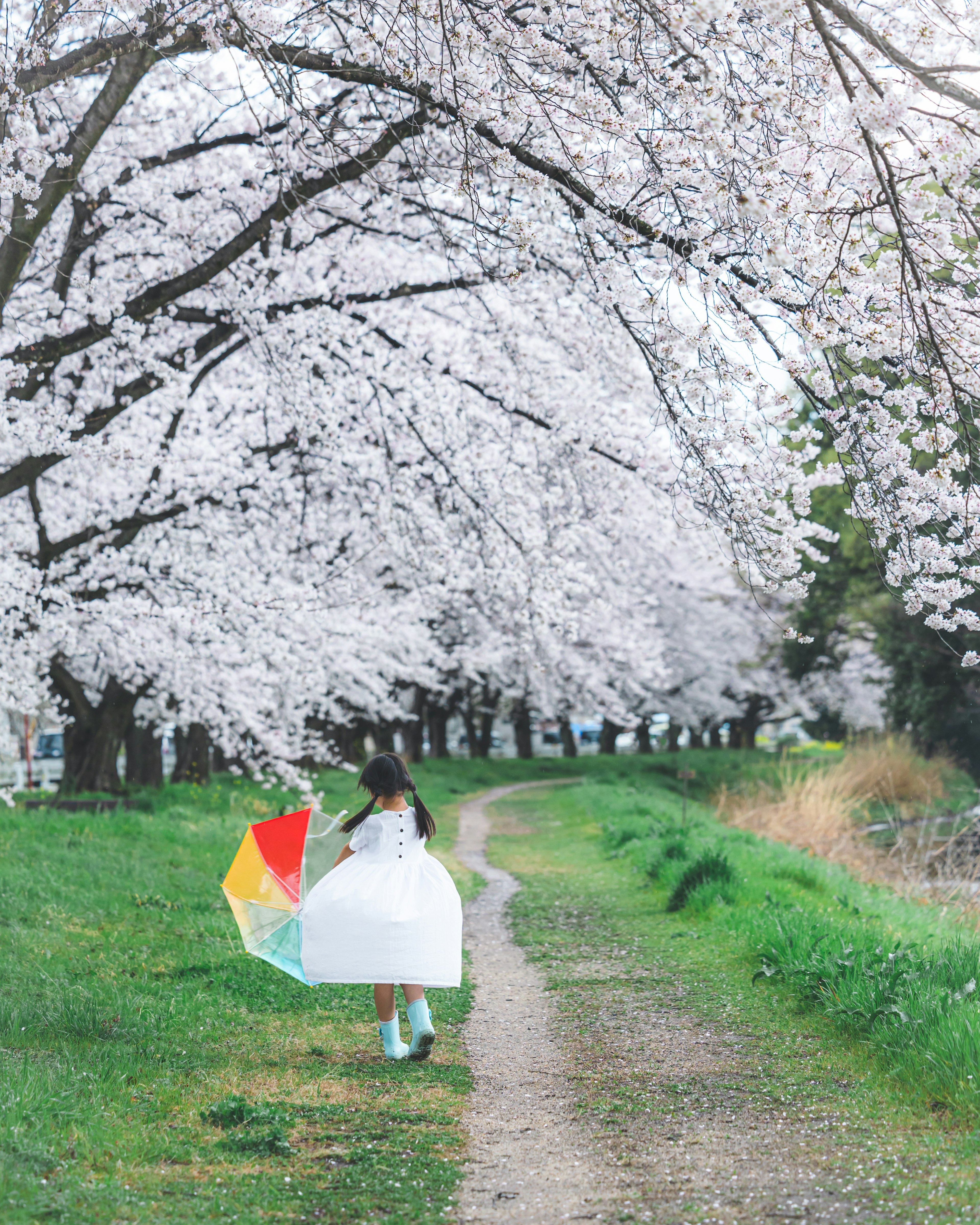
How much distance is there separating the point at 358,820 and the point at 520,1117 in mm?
1702

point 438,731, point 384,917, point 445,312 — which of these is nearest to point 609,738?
point 438,731

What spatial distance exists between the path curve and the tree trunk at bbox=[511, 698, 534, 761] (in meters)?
30.5

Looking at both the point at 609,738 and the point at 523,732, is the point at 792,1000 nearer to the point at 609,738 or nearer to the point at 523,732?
the point at 523,732

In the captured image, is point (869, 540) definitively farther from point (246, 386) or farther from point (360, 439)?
point (246, 386)

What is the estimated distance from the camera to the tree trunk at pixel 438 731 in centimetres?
3703

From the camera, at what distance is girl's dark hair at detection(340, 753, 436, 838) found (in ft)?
18.5

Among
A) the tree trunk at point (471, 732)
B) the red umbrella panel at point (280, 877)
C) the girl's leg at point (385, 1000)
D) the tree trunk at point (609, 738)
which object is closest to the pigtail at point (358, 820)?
the red umbrella panel at point (280, 877)

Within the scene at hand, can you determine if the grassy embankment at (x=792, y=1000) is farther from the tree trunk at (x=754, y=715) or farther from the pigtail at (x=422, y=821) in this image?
the tree trunk at (x=754, y=715)

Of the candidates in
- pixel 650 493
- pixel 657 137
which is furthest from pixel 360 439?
pixel 657 137

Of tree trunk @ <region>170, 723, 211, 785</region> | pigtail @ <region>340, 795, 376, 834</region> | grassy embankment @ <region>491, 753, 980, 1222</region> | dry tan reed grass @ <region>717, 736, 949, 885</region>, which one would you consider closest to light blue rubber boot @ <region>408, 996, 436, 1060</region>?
grassy embankment @ <region>491, 753, 980, 1222</region>

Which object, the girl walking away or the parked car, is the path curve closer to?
the girl walking away

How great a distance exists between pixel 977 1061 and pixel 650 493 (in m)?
6.56

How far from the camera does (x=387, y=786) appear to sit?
564 centimetres

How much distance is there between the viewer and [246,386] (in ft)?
46.1
